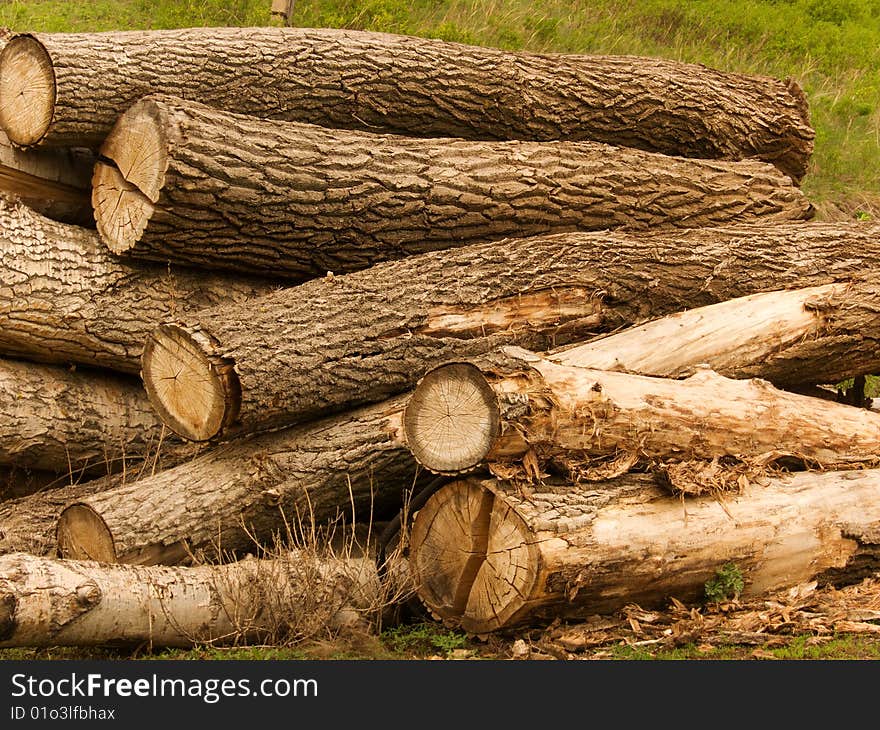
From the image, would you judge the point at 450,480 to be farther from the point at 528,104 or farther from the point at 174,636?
the point at 528,104

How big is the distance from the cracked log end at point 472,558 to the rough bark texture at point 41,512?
2016 millimetres

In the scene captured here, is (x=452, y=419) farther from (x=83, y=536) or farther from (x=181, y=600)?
(x=83, y=536)

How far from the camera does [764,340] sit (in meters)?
7.06

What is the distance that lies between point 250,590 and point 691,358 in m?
2.98

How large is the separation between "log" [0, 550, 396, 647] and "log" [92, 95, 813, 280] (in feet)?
6.73

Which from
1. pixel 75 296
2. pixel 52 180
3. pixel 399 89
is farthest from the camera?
pixel 399 89

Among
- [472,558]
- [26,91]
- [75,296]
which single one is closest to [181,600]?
[472,558]

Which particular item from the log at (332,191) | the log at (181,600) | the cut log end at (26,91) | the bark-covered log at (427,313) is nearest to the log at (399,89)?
the cut log end at (26,91)

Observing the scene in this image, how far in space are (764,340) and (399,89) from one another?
9.66 ft

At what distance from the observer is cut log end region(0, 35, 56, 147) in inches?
267

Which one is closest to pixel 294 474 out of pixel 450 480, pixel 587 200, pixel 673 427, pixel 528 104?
pixel 450 480

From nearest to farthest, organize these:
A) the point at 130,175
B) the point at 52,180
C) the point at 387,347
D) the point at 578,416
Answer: the point at 578,416 < the point at 387,347 < the point at 130,175 < the point at 52,180

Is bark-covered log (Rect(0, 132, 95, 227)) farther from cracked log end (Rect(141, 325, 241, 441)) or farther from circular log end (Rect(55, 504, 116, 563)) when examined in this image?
circular log end (Rect(55, 504, 116, 563))

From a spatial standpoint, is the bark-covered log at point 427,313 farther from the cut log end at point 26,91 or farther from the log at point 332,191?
the cut log end at point 26,91
